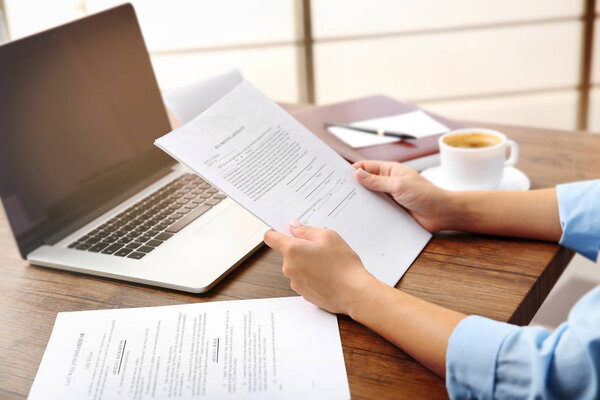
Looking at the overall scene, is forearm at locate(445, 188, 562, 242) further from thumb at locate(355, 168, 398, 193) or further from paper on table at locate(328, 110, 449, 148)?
paper on table at locate(328, 110, 449, 148)

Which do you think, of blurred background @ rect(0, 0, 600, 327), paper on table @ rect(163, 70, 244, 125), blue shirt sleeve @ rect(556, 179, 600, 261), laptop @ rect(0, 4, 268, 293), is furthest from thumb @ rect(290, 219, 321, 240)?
blurred background @ rect(0, 0, 600, 327)

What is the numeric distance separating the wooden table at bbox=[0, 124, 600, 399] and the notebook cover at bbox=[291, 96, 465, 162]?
215 mm

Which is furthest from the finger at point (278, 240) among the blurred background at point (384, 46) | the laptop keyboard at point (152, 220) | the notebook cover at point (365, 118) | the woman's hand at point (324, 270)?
the blurred background at point (384, 46)

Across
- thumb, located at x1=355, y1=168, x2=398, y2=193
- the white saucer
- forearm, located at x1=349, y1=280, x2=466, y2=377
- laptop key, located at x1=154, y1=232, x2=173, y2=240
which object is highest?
thumb, located at x1=355, y1=168, x2=398, y2=193

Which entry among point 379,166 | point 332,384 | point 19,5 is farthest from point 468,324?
point 19,5

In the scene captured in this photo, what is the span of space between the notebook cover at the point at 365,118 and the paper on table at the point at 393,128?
0.01 meters

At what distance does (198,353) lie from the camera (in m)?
0.67

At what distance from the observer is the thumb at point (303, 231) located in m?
0.75

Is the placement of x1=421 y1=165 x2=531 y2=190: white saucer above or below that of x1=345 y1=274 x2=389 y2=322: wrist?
above

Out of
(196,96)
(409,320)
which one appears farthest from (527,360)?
(196,96)

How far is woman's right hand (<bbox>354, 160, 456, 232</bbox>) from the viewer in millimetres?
879

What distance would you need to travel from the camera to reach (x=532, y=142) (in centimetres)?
119

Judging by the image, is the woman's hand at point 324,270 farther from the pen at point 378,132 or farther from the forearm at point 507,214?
the pen at point 378,132

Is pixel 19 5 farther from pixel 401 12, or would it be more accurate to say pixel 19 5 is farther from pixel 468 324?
pixel 468 324
